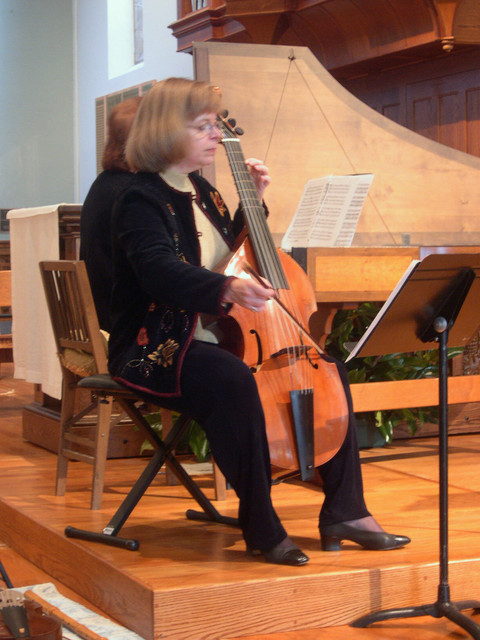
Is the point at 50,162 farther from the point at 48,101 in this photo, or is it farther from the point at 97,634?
the point at 97,634

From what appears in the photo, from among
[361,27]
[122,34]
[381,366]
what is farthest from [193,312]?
[122,34]

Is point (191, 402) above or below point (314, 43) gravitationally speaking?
below

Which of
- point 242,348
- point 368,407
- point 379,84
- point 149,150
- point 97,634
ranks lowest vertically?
point 97,634

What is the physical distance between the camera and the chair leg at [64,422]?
10.5ft

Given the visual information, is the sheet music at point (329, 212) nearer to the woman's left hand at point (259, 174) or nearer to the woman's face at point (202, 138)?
the woman's left hand at point (259, 174)

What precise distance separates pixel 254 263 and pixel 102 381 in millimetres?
534

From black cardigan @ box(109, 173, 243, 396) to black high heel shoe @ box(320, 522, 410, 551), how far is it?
50cm

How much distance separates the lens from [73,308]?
125 inches

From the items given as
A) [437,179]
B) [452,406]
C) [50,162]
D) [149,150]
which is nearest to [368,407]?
[452,406]

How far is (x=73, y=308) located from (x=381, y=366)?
4.90 ft

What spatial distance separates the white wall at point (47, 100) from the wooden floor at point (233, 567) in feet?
25.4

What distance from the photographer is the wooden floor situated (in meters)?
2.22

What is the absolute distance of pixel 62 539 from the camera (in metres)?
2.65

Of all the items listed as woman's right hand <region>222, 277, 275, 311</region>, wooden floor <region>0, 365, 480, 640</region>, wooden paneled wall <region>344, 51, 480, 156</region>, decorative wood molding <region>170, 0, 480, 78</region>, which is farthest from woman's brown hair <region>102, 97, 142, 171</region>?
wooden paneled wall <region>344, 51, 480, 156</region>
